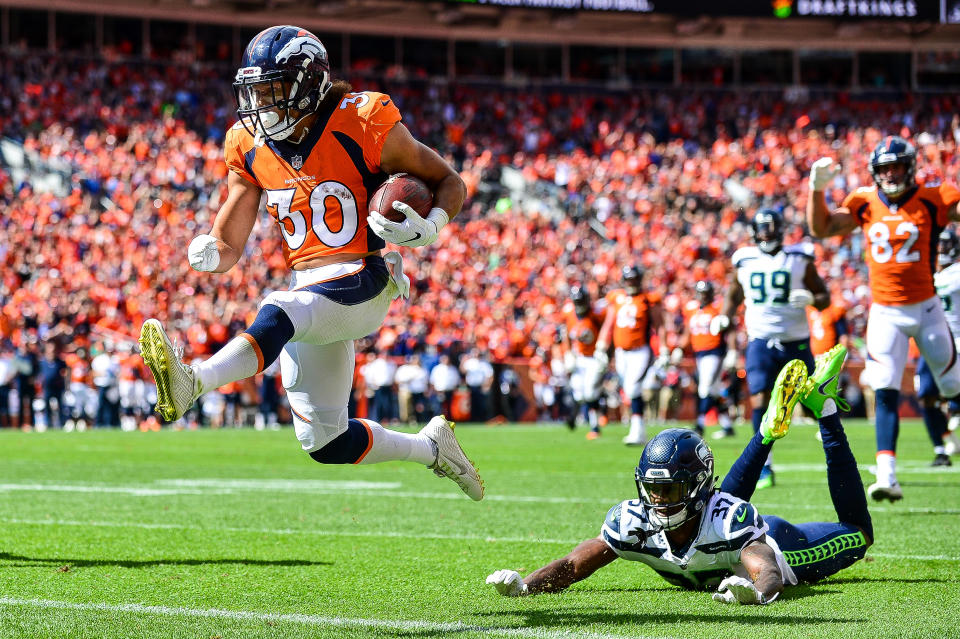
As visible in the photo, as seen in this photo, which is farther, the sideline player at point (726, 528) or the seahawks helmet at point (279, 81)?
the seahawks helmet at point (279, 81)

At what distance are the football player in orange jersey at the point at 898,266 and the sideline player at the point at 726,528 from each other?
8.21ft

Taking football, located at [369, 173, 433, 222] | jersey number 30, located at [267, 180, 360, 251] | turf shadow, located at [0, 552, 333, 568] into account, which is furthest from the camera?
turf shadow, located at [0, 552, 333, 568]

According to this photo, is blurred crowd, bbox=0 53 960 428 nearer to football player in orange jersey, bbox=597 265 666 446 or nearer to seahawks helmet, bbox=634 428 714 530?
football player in orange jersey, bbox=597 265 666 446

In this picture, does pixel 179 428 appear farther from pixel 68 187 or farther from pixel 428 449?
pixel 428 449

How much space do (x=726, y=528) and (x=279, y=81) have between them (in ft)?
7.38

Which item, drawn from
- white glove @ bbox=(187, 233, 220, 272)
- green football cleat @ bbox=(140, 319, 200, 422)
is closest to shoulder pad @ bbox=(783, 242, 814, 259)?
white glove @ bbox=(187, 233, 220, 272)

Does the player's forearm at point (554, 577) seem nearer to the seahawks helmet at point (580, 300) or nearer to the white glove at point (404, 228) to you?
the white glove at point (404, 228)

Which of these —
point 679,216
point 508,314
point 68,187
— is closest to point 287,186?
point 508,314

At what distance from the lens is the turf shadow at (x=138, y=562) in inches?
205

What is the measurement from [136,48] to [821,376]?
92.5 feet

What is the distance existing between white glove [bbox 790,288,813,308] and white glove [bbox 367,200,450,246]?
198 inches

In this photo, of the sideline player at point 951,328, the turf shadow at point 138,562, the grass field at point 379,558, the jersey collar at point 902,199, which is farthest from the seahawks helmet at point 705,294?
the turf shadow at point 138,562

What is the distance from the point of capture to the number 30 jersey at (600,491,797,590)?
14.0 ft

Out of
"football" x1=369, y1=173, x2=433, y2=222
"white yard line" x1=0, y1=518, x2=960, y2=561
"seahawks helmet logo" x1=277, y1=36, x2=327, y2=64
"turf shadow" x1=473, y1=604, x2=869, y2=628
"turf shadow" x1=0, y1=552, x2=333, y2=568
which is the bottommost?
"white yard line" x1=0, y1=518, x2=960, y2=561
